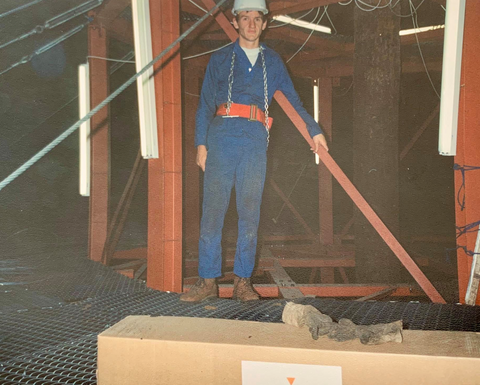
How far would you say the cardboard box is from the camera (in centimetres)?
117

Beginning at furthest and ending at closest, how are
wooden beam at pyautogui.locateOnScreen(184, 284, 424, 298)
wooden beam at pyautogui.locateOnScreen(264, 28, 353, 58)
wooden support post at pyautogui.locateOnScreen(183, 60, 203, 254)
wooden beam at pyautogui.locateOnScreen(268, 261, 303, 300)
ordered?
wooden support post at pyautogui.locateOnScreen(183, 60, 203, 254), wooden beam at pyautogui.locateOnScreen(264, 28, 353, 58), wooden beam at pyautogui.locateOnScreen(184, 284, 424, 298), wooden beam at pyautogui.locateOnScreen(268, 261, 303, 300)

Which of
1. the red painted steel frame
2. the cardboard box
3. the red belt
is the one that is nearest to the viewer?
the cardboard box

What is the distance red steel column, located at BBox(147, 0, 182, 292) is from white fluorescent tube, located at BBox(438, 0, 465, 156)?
2.11 metres

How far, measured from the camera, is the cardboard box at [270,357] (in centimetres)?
117

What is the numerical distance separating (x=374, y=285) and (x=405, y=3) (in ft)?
13.9

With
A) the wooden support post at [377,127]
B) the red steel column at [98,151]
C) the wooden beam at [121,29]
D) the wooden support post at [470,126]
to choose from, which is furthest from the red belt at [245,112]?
the wooden beam at [121,29]

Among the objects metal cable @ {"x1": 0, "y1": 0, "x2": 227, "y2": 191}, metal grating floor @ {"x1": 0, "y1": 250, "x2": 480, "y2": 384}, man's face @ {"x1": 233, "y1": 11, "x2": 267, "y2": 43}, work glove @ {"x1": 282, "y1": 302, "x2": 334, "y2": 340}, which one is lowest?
metal grating floor @ {"x1": 0, "y1": 250, "x2": 480, "y2": 384}

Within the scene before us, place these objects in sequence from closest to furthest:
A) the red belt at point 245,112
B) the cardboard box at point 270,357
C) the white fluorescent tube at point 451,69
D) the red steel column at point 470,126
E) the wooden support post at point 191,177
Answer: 1. the cardboard box at point 270,357
2. the white fluorescent tube at point 451,69
3. the red steel column at point 470,126
4. the red belt at point 245,112
5. the wooden support post at point 191,177

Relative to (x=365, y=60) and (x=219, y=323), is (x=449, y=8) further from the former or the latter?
(x=219, y=323)

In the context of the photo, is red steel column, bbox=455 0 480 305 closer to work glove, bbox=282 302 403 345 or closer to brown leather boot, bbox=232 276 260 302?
brown leather boot, bbox=232 276 260 302

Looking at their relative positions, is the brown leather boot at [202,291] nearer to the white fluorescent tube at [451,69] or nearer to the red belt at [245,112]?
the red belt at [245,112]

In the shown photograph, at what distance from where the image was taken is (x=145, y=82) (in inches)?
118

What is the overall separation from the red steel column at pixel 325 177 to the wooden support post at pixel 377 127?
2130 millimetres

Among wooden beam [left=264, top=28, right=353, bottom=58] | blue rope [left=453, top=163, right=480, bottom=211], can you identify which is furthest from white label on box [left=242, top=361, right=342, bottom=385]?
wooden beam [left=264, top=28, right=353, bottom=58]
